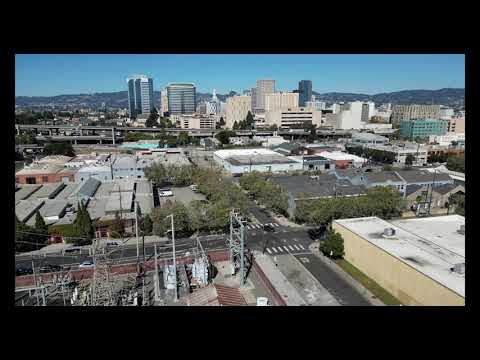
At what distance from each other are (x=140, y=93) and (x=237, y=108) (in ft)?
88.2

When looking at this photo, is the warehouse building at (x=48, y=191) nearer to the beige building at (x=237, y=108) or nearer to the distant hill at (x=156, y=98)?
the beige building at (x=237, y=108)

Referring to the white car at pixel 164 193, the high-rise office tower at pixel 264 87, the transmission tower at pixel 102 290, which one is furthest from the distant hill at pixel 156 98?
the transmission tower at pixel 102 290

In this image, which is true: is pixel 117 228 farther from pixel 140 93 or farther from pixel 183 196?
pixel 140 93

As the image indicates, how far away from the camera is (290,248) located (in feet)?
20.0

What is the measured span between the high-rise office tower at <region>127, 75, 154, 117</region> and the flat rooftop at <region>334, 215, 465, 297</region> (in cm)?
4700

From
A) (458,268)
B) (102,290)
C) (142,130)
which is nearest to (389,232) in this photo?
(458,268)

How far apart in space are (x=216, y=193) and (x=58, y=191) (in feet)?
14.3

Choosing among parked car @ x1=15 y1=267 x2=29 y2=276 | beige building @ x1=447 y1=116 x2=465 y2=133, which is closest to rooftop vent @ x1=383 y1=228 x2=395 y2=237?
parked car @ x1=15 y1=267 x2=29 y2=276

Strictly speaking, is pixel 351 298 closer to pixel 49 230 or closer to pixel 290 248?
pixel 290 248

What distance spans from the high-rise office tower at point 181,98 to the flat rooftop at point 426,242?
41.9 metres

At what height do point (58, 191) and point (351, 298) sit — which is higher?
point (58, 191)
